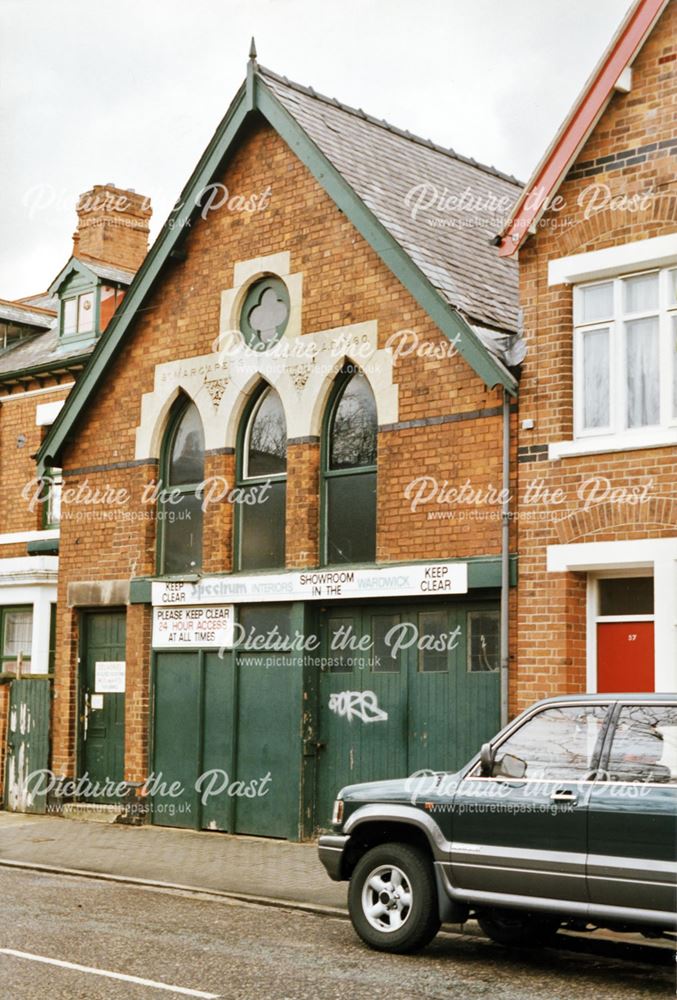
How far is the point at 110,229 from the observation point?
26.2m

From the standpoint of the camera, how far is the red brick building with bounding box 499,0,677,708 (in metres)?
13.0

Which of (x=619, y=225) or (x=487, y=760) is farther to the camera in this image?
(x=619, y=225)

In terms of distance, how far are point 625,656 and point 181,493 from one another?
22.7 feet

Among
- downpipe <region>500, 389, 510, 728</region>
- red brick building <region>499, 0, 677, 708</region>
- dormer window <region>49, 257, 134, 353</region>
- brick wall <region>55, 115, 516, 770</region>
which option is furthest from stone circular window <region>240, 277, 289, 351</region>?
dormer window <region>49, 257, 134, 353</region>

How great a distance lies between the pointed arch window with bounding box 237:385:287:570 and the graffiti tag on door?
199 cm

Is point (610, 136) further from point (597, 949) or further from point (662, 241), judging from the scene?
point (597, 949)

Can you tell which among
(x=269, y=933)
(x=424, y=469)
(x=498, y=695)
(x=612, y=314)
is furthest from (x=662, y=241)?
(x=269, y=933)

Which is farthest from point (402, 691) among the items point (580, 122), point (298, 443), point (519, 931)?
point (580, 122)

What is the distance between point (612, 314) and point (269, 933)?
6.95m

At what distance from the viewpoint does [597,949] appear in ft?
31.9

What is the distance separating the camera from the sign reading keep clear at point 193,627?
662 inches

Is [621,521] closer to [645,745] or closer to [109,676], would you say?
[645,745]

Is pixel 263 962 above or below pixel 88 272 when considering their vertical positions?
below

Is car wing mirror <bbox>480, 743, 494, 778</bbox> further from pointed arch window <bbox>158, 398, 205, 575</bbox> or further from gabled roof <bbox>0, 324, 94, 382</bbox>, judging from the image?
gabled roof <bbox>0, 324, 94, 382</bbox>
